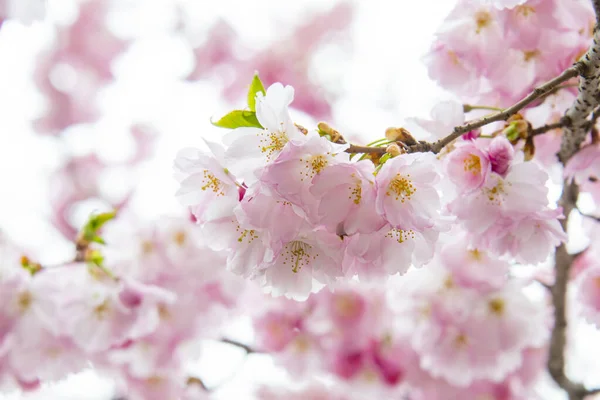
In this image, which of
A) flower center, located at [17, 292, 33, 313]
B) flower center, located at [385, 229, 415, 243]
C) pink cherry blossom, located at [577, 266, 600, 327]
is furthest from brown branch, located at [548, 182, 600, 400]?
flower center, located at [17, 292, 33, 313]

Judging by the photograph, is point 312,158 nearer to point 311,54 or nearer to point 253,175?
point 253,175

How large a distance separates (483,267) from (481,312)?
0.16 meters

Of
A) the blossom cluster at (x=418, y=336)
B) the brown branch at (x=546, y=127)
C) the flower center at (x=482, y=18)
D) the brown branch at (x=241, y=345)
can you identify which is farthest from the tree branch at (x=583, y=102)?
the brown branch at (x=241, y=345)

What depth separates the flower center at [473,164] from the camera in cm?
82

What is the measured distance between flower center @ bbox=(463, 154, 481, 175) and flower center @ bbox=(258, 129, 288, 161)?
0.95 feet

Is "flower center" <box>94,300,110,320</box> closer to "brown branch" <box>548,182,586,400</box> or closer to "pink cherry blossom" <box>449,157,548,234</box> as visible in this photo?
"pink cherry blossom" <box>449,157,548,234</box>

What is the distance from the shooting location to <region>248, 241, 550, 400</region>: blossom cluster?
5.69 ft

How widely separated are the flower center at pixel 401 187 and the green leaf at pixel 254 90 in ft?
0.74

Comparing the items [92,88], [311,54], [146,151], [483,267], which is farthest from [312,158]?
[146,151]

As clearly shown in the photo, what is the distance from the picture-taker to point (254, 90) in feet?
2.55

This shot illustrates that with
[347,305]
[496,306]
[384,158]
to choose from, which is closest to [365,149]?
[384,158]

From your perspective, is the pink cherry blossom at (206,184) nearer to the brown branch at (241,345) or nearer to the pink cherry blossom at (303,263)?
the pink cherry blossom at (303,263)

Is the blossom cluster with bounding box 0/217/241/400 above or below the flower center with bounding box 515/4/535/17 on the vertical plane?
below

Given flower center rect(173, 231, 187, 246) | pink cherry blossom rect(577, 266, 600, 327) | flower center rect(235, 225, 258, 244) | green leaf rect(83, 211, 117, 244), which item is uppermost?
flower center rect(235, 225, 258, 244)
